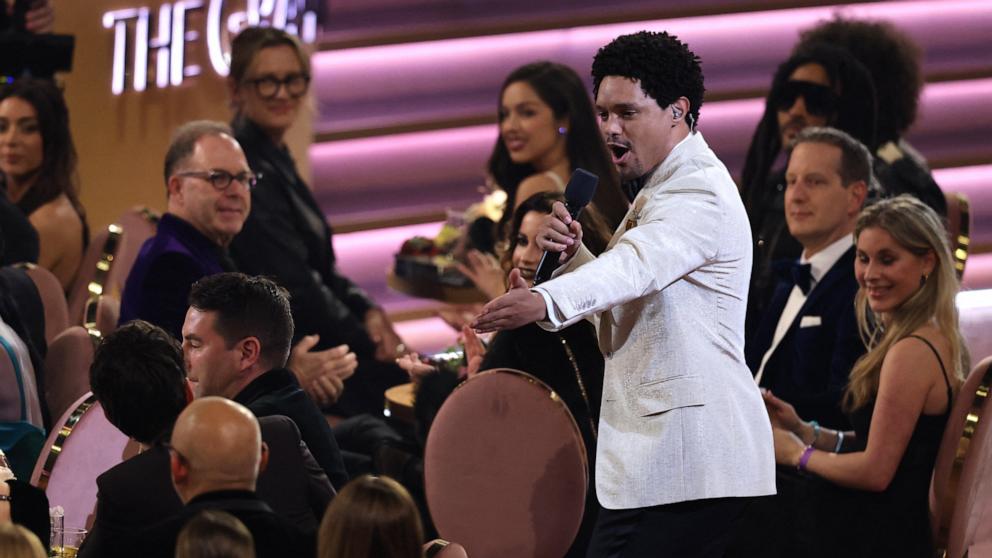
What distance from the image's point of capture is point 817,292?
3.47 m

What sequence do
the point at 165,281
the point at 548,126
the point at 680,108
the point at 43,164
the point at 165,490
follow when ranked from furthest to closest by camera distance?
1. the point at 43,164
2. the point at 548,126
3. the point at 165,281
4. the point at 680,108
5. the point at 165,490

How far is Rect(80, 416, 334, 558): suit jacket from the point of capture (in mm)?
1947

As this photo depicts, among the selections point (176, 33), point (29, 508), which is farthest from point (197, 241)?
point (176, 33)

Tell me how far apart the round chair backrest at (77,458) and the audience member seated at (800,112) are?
2.15 m

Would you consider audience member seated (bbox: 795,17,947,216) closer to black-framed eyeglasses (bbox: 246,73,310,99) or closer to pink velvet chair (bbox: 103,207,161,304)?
black-framed eyeglasses (bbox: 246,73,310,99)

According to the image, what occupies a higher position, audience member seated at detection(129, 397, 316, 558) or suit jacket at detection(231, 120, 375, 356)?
audience member seated at detection(129, 397, 316, 558)

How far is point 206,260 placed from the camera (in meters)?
3.47

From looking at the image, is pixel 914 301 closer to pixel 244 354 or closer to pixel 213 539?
pixel 244 354

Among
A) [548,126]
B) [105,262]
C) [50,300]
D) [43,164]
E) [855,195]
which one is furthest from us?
[43,164]

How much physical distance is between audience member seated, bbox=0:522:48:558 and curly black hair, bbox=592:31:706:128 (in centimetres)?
99

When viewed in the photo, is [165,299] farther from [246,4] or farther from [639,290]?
[246,4]

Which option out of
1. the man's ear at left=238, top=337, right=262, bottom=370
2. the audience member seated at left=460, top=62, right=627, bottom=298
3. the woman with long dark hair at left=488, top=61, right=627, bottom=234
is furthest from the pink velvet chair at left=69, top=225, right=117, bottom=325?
the man's ear at left=238, top=337, right=262, bottom=370

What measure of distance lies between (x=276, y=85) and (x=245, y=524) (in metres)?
2.84

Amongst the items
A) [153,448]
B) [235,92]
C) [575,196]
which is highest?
[575,196]
